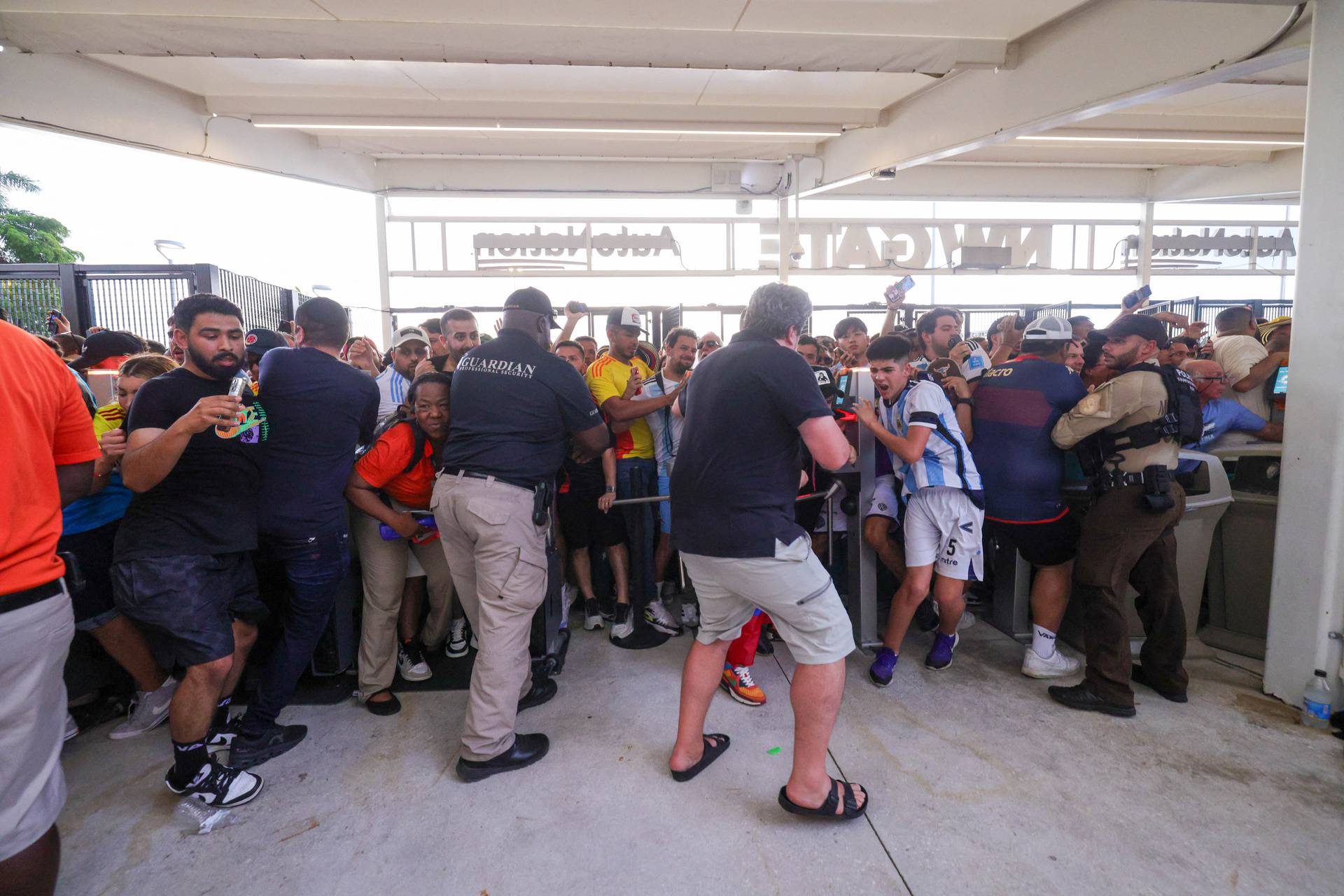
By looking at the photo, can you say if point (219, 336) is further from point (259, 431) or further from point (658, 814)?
point (658, 814)

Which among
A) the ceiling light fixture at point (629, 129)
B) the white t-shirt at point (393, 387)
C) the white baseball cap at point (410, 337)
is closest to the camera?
the white t-shirt at point (393, 387)

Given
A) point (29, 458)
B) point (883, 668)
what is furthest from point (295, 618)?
point (883, 668)

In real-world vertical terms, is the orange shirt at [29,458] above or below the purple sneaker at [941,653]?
above

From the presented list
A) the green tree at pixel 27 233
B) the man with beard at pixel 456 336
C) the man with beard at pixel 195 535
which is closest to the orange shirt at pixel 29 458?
the man with beard at pixel 195 535

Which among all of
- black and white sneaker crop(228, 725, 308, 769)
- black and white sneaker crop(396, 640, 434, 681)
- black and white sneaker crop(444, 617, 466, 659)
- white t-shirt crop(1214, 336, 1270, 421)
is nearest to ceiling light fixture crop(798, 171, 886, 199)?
white t-shirt crop(1214, 336, 1270, 421)

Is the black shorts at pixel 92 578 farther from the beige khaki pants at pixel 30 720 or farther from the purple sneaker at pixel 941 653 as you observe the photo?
the purple sneaker at pixel 941 653

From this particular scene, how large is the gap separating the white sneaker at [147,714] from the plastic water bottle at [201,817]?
0.70 m

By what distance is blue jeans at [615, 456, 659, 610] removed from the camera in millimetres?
3932

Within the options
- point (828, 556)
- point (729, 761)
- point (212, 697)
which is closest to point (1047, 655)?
point (828, 556)

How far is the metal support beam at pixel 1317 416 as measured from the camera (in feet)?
8.94

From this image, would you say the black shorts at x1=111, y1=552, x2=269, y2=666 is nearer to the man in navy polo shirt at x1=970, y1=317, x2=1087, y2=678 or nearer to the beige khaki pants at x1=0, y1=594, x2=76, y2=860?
the beige khaki pants at x1=0, y1=594, x2=76, y2=860

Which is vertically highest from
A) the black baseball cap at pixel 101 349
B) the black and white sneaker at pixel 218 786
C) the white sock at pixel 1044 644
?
the black baseball cap at pixel 101 349

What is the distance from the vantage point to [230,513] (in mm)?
2402

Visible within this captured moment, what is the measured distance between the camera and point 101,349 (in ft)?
13.3
